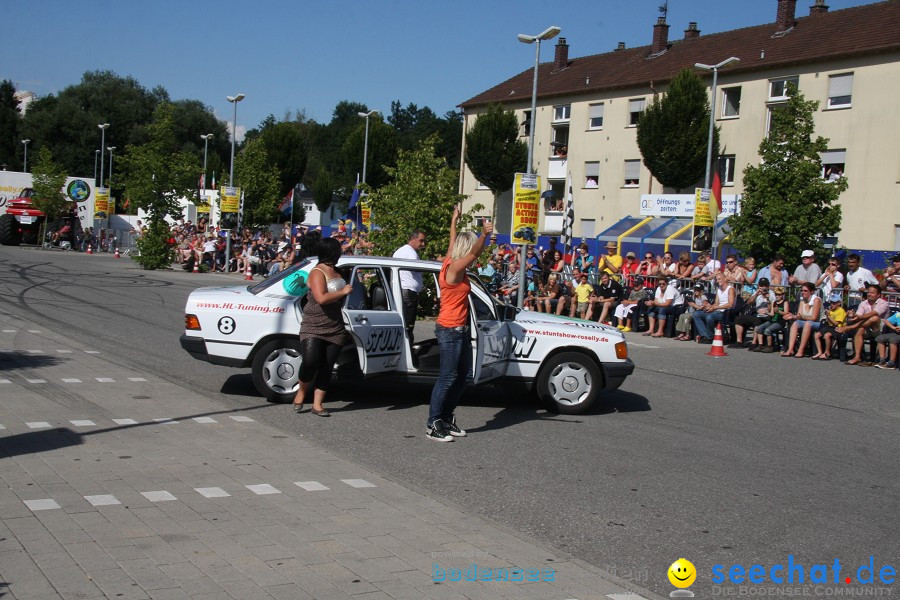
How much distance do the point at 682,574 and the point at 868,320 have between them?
12.7 m

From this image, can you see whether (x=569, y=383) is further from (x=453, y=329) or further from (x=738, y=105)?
(x=738, y=105)

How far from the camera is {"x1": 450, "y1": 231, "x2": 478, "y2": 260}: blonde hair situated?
810cm

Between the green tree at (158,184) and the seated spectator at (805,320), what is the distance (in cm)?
2582

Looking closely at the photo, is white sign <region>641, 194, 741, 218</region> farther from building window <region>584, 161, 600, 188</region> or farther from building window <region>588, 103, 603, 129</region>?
building window <region>588, 103, 603, 129</region>

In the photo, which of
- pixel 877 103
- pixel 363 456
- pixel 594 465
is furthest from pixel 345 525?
pixel 877 103

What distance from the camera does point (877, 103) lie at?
3569 cm

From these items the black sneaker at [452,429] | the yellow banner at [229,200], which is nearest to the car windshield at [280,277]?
the black sneaker at [452,429]

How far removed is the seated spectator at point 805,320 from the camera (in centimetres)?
1702

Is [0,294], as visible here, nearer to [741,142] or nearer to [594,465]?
[594,465]

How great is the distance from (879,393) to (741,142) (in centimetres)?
3049

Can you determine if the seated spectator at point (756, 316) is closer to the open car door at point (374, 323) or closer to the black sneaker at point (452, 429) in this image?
the open car door at point (374, 323)

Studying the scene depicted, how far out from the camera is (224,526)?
17.9 ft

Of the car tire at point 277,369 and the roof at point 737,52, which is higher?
the roof at point 737,52

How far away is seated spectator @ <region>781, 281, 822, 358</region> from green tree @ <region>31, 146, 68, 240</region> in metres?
43.1
